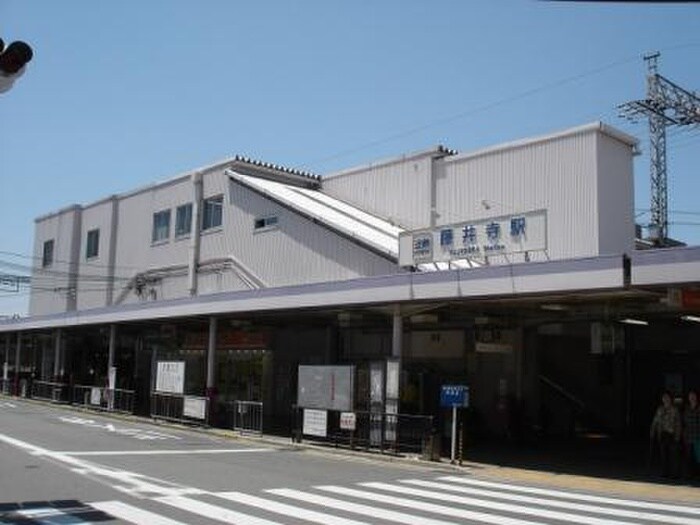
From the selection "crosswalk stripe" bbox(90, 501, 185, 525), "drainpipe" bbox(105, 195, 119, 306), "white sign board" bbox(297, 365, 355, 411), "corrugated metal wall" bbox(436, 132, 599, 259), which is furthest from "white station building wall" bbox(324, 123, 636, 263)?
"drainpipe" bbox(105, 195, 119, 306)

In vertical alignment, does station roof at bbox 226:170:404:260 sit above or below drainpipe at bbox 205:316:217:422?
above

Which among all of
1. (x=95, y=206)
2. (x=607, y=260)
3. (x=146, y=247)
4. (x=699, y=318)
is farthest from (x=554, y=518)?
(x=95, y=206)

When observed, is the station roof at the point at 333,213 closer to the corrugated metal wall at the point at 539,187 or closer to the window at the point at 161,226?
the corrugated metal wall at the point at 539,187

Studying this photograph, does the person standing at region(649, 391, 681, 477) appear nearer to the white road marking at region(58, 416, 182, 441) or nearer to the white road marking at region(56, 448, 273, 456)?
the white road marking at region(56, 448, 273, 456)

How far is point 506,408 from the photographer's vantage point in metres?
28.8

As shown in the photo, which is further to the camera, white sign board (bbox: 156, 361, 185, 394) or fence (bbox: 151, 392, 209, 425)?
white sign board (bbox: 156, 361, 185, 394)

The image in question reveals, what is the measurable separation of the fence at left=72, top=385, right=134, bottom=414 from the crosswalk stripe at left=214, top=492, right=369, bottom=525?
2281 cm

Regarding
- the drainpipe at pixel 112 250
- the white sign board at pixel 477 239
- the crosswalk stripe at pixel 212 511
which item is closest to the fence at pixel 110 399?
the drainpipe at pixel 112 250

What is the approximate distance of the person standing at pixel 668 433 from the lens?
1828 cm

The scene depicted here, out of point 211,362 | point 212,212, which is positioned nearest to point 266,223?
point 212,212

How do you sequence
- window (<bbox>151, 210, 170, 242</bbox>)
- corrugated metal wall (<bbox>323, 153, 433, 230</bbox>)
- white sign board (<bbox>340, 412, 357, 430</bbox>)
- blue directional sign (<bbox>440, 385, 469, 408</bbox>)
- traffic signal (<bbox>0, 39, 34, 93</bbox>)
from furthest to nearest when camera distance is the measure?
window (<bbox>151, 210, 170, 242</bbox>) → corrugated metal wall (<bbox>323, 153, 433, 230</bbox>) → white sign board (<bbox>340, 412, 357, 430</bbox>) → blue directional sign (<bbox>440, 385, 469, 408</bbox>) → traffic signal (<bbox>0, 39, 34, 93</bbox>)

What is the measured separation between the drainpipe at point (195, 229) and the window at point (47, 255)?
18222 mm

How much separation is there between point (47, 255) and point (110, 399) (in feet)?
65.5

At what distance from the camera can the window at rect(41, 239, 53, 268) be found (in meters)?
53.0
